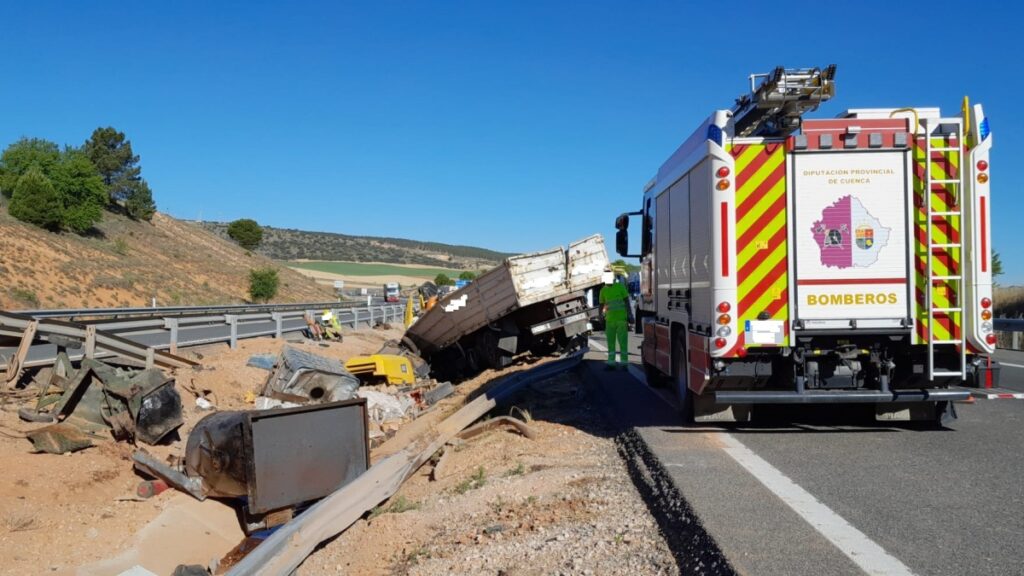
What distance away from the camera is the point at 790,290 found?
7.68 meters

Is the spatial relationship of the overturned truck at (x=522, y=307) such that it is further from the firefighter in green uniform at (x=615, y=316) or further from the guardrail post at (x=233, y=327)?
the guardrail post at (x=233, y=327)

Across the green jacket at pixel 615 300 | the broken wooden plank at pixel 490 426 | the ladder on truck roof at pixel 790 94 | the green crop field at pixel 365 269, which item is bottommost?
the broken wooden plank at pixel 490 426

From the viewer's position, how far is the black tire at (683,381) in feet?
29.5

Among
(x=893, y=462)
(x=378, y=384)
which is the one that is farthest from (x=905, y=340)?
(x=378, y=384)

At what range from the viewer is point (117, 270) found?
51.6 meters

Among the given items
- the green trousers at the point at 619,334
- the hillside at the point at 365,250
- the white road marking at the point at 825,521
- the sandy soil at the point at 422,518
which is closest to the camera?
the white road marking at the point at 825,521

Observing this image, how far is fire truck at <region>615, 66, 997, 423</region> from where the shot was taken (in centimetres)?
755

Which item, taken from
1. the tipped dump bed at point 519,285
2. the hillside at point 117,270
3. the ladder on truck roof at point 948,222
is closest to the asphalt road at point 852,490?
the ladder on truck roof at point 948,222

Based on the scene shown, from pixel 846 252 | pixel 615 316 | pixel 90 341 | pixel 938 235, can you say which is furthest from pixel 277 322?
pixel 938 235

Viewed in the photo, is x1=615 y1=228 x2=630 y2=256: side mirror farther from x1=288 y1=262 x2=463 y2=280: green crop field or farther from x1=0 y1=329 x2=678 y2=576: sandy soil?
x1=288 y1=262 x2=463 y2=280: green crop field

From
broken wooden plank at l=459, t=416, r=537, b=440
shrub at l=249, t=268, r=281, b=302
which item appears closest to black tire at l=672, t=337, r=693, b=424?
broken wooden plank at l=459, t=416, r=537, b=440

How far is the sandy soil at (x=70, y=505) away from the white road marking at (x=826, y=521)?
15.4 feet

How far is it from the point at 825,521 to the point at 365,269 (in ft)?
368

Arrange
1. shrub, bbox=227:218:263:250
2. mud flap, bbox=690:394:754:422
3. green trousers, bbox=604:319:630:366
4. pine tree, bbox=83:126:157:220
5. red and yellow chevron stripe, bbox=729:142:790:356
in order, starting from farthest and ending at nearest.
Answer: shrub, bbox=227:218:263:250 → pine tree, bbox=83:126:157:220 → green trousers, bbox=604:319:630:366 → mud flap, bbox=690:394:754:422 → red and yellow chevron stripe, bbox=729:142:790:356
